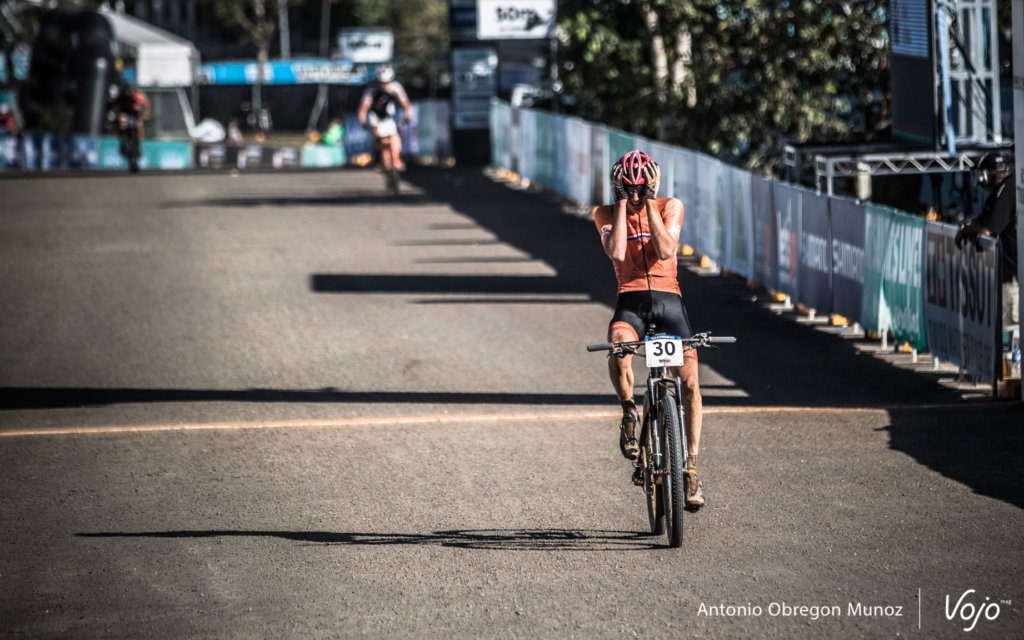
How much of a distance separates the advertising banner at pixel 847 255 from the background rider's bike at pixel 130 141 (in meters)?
22.3

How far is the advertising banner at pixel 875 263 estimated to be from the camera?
11473 millimetres

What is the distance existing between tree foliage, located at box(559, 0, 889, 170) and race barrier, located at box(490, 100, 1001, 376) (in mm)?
2883

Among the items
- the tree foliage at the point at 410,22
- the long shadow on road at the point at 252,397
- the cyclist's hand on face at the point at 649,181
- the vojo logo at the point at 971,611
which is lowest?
the vojo logo at the point at 971,611

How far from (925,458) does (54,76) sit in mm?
34722

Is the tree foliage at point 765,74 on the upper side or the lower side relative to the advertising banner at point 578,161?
upper

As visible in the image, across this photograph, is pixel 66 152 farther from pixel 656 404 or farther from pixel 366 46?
pixel 656 404

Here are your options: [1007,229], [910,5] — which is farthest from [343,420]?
[910,5]

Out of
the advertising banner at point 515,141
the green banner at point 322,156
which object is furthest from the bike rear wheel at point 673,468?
the green banner at point 322,156

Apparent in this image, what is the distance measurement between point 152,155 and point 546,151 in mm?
13589

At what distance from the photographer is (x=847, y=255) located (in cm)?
1227

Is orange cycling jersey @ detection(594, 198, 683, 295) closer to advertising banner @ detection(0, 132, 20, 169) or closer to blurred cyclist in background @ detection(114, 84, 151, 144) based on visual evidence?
blurred cyclist in background @ detection(114, 84, 151, 144)

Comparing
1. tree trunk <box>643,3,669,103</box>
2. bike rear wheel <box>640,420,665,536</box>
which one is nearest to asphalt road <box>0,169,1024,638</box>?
bike rear wheel <box>640,420,665,536</box>

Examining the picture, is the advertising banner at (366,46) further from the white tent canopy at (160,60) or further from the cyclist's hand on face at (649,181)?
the cyclist's hand on face at (649,181)

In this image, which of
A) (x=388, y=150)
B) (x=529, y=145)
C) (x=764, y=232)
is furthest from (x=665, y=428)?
(x=529, y=145)
